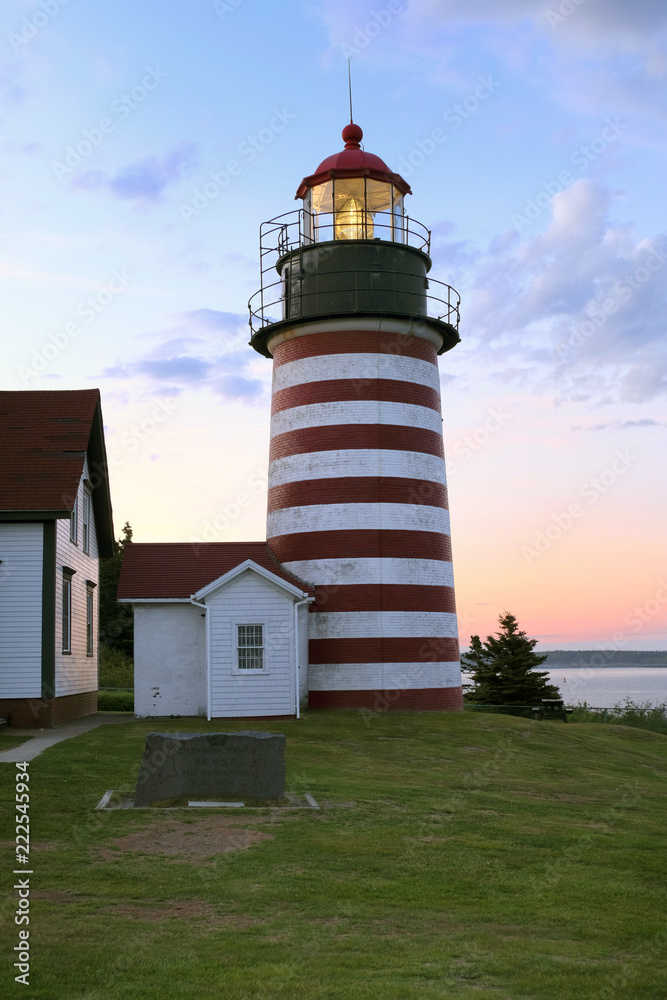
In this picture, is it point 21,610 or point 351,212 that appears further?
point 351,212

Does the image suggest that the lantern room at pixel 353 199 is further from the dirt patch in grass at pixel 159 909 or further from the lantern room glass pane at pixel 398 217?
the dirt patch in grass at pixel 159 909

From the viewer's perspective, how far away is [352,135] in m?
27.9

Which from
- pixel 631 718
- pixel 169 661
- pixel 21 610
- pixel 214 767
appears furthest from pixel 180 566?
pixel 631 718

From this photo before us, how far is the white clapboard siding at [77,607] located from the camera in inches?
886

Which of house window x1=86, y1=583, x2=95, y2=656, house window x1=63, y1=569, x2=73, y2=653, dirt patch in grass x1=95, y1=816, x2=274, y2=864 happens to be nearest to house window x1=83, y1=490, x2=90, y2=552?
house window x1=86, y1=583, x2=95, y2=656

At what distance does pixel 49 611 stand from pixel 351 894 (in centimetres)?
1387

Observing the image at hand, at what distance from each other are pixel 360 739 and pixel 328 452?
8.11m

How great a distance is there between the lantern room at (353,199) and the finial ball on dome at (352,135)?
0.74 meters

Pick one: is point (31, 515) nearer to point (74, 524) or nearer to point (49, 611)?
point (49, 611)

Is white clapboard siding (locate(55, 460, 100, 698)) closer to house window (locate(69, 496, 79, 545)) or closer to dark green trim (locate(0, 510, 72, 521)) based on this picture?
house window (locate(69, 496, 79, 545))

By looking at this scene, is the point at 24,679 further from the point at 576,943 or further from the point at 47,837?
the point at 576,943

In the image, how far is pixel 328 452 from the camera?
25.7 m

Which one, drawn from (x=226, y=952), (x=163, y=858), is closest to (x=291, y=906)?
(x=226, y=952)

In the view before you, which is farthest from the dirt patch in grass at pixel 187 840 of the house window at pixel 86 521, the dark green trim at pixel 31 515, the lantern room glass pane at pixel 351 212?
the lantern room glass pane at pixel 351 212
